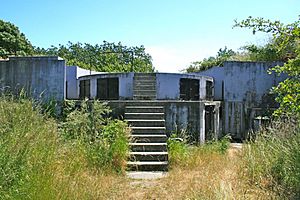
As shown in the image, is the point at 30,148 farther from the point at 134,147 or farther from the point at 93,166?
the point at 134,147

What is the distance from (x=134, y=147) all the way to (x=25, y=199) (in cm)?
518

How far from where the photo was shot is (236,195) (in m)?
5.19

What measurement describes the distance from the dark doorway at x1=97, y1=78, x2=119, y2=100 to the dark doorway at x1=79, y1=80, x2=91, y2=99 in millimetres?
788

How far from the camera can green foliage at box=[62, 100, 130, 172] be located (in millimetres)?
7695

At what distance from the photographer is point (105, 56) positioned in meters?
35.0

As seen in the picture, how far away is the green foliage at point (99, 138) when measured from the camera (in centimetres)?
770

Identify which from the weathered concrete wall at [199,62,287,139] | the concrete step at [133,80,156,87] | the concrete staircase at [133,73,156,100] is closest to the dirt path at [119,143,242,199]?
the concrete staircase at [133,73,156,100]

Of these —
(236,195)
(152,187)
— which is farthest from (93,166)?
(236,195)

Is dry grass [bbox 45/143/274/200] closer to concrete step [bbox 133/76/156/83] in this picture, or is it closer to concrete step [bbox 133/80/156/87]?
concrete step [bbox 133/80/156/87]

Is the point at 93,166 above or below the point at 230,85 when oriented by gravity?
below

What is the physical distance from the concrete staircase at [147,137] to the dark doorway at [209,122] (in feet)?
8.26

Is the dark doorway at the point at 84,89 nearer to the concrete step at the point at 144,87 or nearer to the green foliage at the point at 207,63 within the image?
the concrete step at the point at 144,87

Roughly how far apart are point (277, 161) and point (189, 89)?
8.38 m

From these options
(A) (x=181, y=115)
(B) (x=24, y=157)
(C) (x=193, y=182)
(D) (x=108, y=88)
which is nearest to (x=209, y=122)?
(A) (x=181, y=115)
